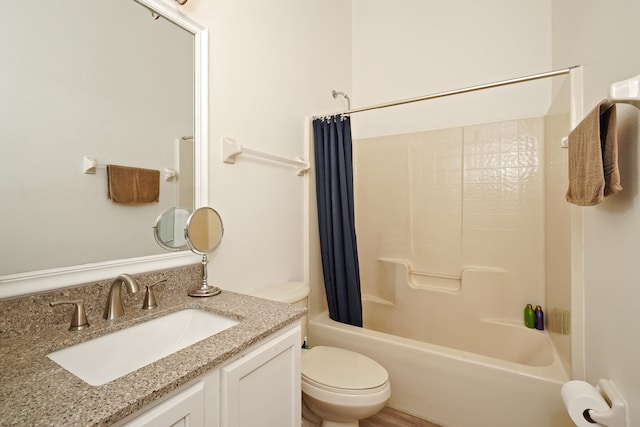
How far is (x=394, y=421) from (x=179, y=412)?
1.41 metres

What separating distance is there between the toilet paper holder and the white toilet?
27.2 inches

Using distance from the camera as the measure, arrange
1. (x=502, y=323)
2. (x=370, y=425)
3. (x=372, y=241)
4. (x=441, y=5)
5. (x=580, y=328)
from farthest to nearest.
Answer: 1. (x=372, y=241)
2. (x=441, y=5)
3. (x=502, y=323)
4. (x=370, y=425)
5. (x=580, y=328)

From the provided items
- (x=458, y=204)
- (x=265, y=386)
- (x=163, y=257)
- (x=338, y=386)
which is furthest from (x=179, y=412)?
(x=458, y=204)

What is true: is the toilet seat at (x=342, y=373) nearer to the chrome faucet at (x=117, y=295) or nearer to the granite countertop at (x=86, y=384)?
the granite countertop at (x=86, y=384)

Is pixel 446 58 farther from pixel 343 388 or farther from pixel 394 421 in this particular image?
pixel 394 421

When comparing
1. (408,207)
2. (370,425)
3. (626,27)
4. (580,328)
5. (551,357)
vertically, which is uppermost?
(626,27)

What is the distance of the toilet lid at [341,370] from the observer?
3.99 ft

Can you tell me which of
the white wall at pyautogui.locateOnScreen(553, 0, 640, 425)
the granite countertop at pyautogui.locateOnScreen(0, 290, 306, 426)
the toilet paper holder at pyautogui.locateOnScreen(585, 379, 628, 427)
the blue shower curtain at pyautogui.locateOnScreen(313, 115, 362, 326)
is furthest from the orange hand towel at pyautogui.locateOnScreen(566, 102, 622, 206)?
the blue shower curtain at pyautogui.locateOnScreen(313, 115, 362, 326)

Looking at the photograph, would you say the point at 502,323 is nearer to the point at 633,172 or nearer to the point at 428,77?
the point at 633,172

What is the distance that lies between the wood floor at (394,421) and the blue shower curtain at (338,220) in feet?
1.69

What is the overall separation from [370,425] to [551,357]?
1082 mm

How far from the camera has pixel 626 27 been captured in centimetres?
84

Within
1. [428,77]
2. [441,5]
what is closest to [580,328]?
[428,77]

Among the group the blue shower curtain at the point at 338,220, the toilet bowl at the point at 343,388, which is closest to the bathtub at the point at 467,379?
the blue shower curtain at the point at 338,220
